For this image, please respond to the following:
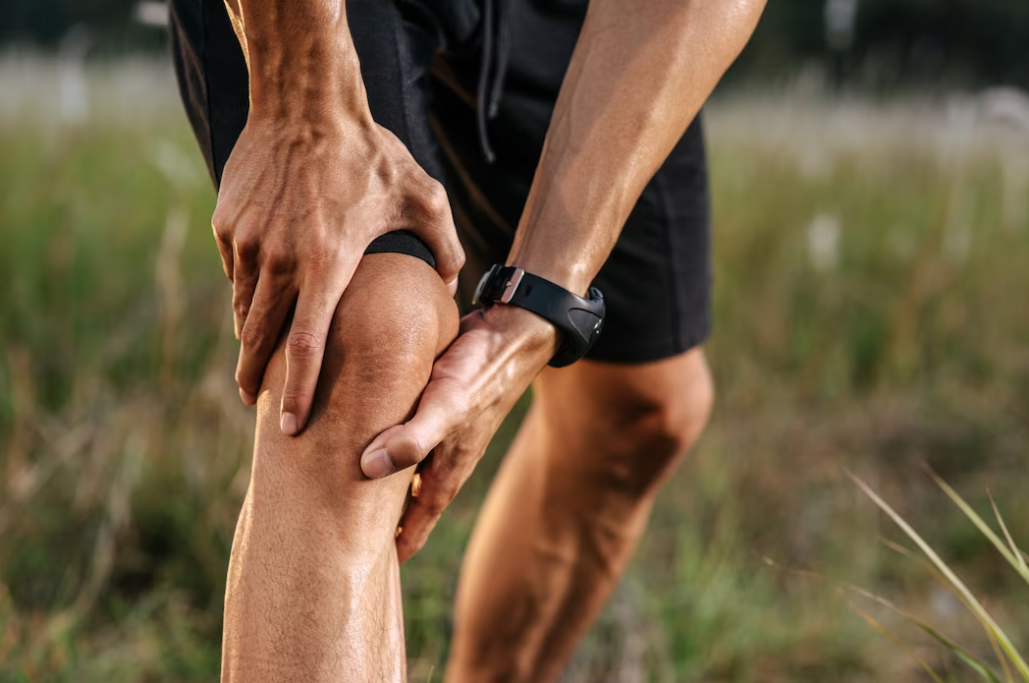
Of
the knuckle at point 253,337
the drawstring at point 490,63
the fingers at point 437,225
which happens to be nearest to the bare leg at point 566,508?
the drawstring at point 490,63

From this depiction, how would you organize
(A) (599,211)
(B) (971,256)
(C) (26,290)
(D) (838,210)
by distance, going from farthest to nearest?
1. (D) (838,210)
2. (B) (971,256)
3. (C) (26,290)
4. (A) (599,211)

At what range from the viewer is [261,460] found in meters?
0.96

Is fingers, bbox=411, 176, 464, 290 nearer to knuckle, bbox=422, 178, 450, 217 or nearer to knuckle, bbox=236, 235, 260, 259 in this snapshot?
knuckle, bbox=422, 178, 450, 217

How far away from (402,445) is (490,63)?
1.87ft

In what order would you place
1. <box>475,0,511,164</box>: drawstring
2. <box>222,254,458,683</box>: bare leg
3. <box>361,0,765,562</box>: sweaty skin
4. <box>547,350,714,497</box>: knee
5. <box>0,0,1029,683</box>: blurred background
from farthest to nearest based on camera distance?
<box>0,0,1029,683</box>: blurred background → <box>547,350,714,497</box>: knee → <box>475,0,511,164</box>: drawstring → <box>361,0,765,562</box>: sweaty skin → <box>222,254,458,683</box>: bare leg

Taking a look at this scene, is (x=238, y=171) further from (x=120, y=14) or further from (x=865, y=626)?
(x=120, y=14)

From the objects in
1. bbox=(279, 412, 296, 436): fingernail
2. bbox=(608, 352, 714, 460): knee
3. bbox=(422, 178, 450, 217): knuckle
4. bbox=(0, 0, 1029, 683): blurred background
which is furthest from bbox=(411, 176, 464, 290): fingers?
bbox=(608, 352, 714, 460): knee

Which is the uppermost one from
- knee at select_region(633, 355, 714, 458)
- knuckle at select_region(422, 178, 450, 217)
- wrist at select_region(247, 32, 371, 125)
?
wrist at select_region(247, 32, 371, 125)

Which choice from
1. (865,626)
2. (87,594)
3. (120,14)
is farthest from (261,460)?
(120,14)

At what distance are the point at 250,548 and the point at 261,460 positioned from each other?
0.08m

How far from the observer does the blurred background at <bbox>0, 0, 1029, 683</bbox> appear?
220 cm

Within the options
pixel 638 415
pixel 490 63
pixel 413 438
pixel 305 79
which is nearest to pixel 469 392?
pixel 413 438

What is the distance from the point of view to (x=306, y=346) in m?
0.92

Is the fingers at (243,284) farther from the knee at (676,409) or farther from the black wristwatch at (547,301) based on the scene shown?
the knee at (676,409)
